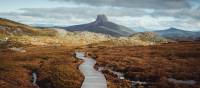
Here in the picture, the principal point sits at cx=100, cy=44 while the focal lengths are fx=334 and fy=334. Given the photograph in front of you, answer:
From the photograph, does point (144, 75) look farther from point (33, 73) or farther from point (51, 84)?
point (33, 73)

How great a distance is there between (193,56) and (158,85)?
46.9m

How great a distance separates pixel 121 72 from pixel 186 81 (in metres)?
15.5

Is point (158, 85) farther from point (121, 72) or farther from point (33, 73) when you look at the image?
point (33, 73)

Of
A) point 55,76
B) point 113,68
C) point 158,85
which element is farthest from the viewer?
point 113,68

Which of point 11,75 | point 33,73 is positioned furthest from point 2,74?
point 33,73

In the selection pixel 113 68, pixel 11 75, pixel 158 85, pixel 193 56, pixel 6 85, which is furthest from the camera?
pixel 193 56

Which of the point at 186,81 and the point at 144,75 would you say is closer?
the point at 186,81

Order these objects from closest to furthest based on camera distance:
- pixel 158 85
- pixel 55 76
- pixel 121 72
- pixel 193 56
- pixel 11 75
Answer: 1. pixel 158 85
2. pixel 55 76
3. pixel 11 75
4. pixel 121 72
5. pixel 193 56

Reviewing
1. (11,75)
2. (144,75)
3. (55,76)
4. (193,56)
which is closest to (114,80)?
(144,75)

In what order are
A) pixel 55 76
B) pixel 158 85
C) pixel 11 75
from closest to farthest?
1. pixel 158 85
2. pixel 55 76
3. pixel 11 75

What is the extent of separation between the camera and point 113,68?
219 ft

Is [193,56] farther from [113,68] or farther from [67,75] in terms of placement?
[67,75]

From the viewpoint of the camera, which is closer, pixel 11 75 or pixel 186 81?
pixel 186 81

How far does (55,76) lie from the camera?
52375mm
